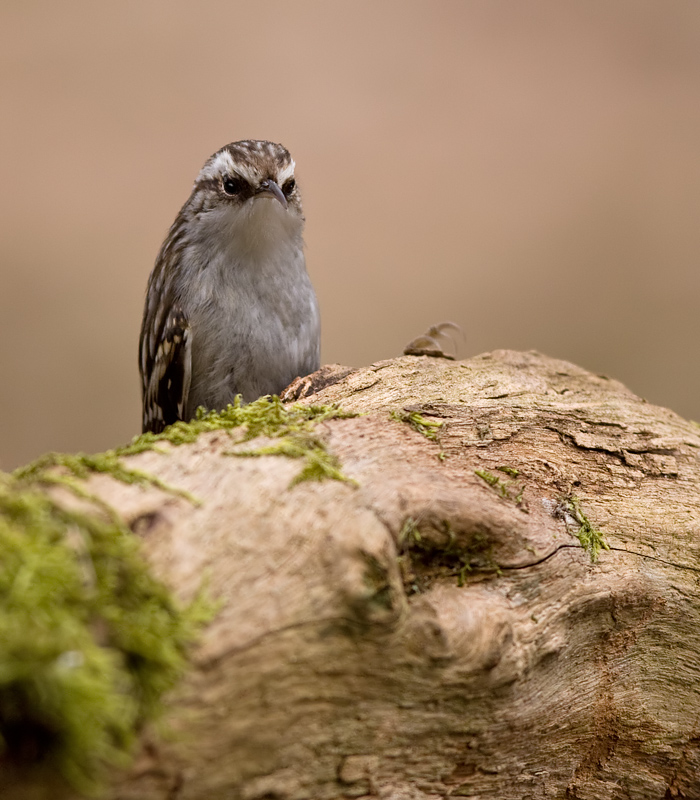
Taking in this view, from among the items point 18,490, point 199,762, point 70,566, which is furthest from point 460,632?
point 18,490

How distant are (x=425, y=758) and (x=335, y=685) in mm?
371

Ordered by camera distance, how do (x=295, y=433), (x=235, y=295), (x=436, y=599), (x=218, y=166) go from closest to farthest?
(x=436, y=599) < (x=295, y=433) < (x=235, y=295) < (x=218, y=166)

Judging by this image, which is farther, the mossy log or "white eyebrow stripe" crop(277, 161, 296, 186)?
"white eyebrow stripe" crop(277, 161, 296, 186)

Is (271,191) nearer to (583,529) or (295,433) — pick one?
(295,433)

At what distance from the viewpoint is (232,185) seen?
2.98 m

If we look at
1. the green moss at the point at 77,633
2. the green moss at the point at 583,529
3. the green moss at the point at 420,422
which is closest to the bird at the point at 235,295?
the green moss at the point at 420,422

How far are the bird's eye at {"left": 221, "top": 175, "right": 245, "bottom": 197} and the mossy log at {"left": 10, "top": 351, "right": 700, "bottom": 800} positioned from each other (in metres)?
0.89

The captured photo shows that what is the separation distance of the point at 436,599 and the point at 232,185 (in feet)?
6.46

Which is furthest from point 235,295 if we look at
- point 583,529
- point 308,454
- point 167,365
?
point 583,529

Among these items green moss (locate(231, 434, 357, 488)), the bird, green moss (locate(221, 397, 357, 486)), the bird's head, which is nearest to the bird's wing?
the bird

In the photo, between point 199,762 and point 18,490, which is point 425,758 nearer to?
point 199,762

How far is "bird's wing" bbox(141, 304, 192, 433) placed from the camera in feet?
9.89

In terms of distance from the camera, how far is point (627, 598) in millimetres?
1980

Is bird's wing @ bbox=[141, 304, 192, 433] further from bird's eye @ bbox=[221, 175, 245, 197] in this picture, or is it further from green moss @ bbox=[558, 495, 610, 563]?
green moss @ bbox=[558, 495, 610, 563]
